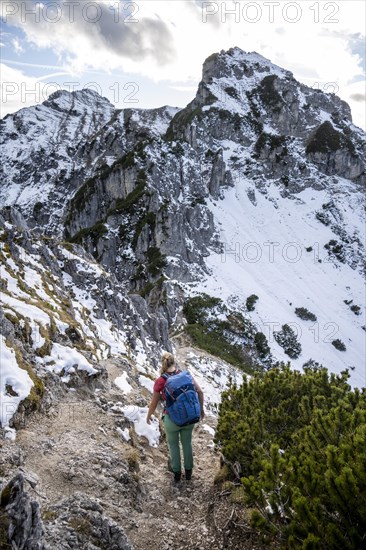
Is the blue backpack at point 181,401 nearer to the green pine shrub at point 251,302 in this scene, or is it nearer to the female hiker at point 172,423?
the female hiker at point 172,423

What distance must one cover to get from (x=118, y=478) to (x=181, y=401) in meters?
2.01

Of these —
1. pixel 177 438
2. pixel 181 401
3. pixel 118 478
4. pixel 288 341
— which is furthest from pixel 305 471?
pixel 288 341

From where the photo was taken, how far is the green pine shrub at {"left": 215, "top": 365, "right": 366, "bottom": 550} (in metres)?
4.30

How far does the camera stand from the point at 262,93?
129500 millimetres

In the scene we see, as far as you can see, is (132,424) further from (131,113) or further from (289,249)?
(131,113)

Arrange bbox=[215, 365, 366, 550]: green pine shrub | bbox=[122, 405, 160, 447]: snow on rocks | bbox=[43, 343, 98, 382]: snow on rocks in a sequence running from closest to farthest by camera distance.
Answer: bbox=[215, 365, 366, 550]: green pine shrub
bbox=[122, 405, 160, 447]: snow on rocks
bbox=[43, 343, 98, 382]: snow on rocks

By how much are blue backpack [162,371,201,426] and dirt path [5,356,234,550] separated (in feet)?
5.31

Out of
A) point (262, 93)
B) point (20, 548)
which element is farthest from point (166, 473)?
point (262, 93)

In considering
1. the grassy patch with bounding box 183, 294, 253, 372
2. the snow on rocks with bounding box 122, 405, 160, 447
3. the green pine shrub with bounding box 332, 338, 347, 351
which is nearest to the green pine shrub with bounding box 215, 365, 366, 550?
the snow on rocks with bounding box 122, 405, 160, 447

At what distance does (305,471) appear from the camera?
479 centimetres

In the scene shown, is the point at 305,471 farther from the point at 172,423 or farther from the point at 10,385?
the point at 10,385

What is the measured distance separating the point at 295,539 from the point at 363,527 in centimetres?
89

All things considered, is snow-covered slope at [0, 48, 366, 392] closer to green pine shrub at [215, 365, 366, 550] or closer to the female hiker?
the female hiker
